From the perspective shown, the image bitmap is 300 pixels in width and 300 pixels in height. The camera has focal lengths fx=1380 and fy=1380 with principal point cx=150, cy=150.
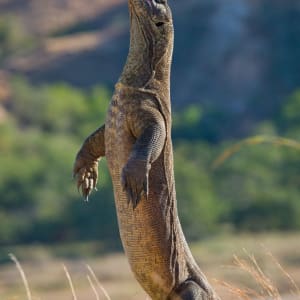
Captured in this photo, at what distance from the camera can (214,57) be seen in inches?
2726

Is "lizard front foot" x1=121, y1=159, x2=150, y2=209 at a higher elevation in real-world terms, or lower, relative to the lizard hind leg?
higher

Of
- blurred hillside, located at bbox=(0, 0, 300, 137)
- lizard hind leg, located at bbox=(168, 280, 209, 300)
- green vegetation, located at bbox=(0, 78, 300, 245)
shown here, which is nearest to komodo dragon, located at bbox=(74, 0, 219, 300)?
lizard hind leg, located at bbox=(168, 280, 209, 300)

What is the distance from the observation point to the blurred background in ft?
141

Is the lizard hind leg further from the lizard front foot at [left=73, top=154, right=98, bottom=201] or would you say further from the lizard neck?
the lizard neck

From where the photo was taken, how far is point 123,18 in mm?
78125

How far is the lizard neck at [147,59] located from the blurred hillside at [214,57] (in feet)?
187

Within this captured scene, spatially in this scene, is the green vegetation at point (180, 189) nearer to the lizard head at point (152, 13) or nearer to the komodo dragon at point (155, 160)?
the komodo dragon at point (155, 160)

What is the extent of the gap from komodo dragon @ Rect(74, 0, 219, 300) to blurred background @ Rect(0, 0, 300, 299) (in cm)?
1799

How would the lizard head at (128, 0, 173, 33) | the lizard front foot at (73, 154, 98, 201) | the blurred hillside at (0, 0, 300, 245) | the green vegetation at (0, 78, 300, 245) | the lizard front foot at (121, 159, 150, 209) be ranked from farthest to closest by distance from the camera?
1. the blurred hillside at (0, 0, 300, 245)
2. the green vegetation at (0, 78, 300, 245)
3. the lizard front foot at (73, 154, 98, 201)
4. the lizard head at (128, 0, 173, 33)
5. the lizard front foot at (121, 159, 150, 209)

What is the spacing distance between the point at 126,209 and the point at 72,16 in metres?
77.6

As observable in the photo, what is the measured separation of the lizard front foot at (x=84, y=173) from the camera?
6.59 m

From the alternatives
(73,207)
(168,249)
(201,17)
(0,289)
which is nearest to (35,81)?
(201,17)

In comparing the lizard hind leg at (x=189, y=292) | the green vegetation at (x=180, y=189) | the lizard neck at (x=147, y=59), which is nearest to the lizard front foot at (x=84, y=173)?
the lizard neck at (x=147, y=59)

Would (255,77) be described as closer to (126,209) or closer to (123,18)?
(123,18)
